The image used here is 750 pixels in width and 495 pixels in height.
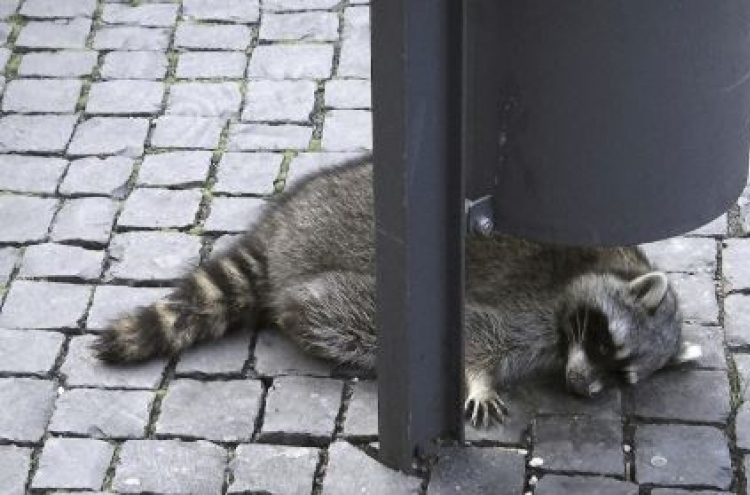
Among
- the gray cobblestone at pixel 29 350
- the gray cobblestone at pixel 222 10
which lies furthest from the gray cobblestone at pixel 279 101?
the gray cobblestone at pixel 29 350

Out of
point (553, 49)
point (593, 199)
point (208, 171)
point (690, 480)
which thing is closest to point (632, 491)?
point (690, 480)

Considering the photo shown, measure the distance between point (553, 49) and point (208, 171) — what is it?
2.23 m

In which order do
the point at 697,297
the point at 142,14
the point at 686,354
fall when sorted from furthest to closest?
1. the point at 142,14
2. the point at 697,297
3. the point at 686,354

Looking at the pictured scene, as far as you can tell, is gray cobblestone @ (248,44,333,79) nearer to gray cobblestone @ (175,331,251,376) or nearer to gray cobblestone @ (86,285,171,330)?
gray cobblestone @ (86,285,171,330)

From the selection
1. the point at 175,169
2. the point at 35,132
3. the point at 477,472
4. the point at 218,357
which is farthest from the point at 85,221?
the point at 477,472

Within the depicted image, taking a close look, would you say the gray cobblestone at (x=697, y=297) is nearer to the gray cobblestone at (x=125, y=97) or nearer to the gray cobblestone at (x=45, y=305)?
the gray cobblestone at (x=45, y=305)

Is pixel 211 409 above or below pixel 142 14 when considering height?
above

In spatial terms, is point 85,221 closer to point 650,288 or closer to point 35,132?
point 35,132

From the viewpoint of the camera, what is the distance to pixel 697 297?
19.2 feet

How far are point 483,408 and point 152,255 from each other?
1393 millimetres

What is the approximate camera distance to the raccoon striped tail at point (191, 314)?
5.51m

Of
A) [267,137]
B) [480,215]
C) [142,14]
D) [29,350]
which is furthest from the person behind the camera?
[142,14]

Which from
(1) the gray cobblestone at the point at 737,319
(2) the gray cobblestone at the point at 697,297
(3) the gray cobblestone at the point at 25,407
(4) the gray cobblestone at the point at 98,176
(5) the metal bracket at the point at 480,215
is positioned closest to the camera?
(5) the metal bracket at the point at 480,215

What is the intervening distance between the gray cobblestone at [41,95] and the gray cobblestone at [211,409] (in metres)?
1.82
